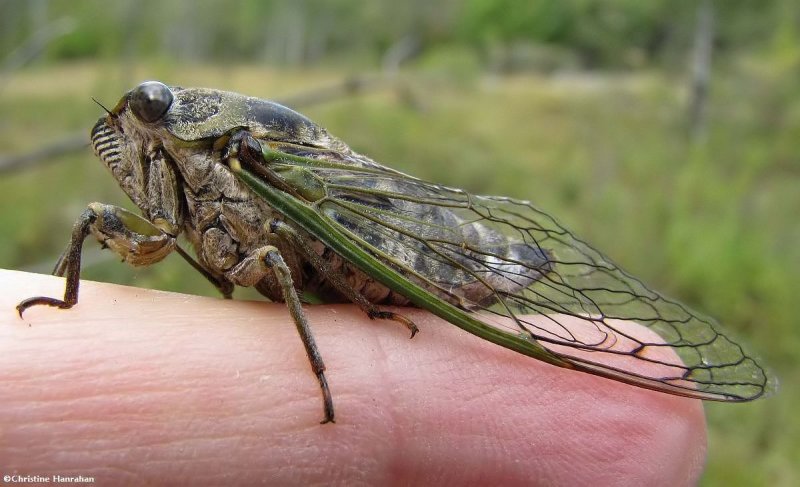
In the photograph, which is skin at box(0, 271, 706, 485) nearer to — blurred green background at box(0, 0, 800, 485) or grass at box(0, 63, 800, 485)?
blurred green background at box(0, 0, 800, 485)

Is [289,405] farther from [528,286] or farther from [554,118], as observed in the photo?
[554,118]

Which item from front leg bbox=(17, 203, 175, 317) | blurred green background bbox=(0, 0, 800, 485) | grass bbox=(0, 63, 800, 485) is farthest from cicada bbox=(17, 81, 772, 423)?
grass bbox=(0, 63, 800, 485)

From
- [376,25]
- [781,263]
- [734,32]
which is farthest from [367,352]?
[376,25]

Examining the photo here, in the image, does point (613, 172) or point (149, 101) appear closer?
point (149, 101)

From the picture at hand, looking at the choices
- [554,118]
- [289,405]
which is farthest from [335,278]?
[554,118]

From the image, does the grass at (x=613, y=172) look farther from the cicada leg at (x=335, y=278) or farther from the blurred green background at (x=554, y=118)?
the cicada leg at (x=335, y=278)

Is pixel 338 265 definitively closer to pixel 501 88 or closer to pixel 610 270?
pixel 610 270

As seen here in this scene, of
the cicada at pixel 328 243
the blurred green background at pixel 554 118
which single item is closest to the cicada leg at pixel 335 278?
the cicada at pixel 328 243
